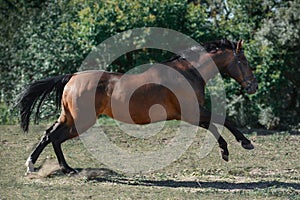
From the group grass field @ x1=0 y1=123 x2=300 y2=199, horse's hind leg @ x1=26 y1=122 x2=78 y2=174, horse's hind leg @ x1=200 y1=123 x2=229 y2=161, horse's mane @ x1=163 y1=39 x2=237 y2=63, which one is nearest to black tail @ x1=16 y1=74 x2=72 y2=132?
horse's hind leg @ x1=26 y1=122 x2=78 y2=174

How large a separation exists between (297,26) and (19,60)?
7338 mm

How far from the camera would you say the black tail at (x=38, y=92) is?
23.0 feet

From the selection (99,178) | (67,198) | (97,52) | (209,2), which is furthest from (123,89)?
(209,2)

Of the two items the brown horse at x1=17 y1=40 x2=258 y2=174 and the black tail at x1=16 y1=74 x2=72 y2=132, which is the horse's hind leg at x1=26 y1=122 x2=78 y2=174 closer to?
the brown horse at x1=17 y1=40 x2=258 y2=174

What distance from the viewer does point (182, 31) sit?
43.3ft

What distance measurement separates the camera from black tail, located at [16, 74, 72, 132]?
7000 mm

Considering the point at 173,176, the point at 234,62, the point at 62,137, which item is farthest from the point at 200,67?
the point at 62,137

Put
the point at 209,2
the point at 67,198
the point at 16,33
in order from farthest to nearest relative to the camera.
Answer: the point at 209,2, the point at 16,33, the point at 67,198

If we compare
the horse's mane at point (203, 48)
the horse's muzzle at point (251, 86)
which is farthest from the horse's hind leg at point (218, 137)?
the horse's mane at point (203, 48)

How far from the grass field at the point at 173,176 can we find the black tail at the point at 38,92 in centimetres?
85

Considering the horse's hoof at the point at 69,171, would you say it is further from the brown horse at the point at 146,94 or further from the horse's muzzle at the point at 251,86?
the horse's muzzle at the point at 251,86

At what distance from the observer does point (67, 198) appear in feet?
17.6

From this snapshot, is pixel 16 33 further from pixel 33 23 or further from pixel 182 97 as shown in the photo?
pixel 182 97

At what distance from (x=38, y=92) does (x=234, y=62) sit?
9.22 ft
